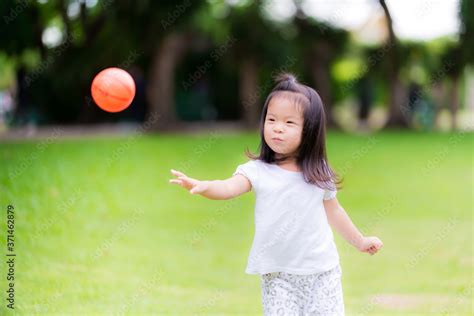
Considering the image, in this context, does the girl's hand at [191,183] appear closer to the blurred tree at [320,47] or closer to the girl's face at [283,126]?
the girl's face at [283,126]

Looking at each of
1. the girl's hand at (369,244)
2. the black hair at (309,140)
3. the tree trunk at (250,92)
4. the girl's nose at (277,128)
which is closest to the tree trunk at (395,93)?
the tree trunk at (250,92)

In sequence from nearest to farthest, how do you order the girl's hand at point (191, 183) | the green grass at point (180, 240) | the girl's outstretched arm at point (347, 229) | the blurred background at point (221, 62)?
the girl's hand at point (191, 183)
the girl's outstretched arm at point (347, 229)
the green grass at point (180, 240)
the blurred background at point (221, 62)

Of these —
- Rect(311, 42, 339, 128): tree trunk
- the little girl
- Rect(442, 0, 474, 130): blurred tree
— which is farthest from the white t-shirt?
Rect(311, 42, 339, 128): tree trunk

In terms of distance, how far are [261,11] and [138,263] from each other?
19.7 meters

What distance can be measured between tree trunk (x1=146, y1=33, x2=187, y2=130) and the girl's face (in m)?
20.7

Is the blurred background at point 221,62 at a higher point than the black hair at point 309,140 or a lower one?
higher

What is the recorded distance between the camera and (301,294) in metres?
3.26

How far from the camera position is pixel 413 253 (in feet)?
23.7

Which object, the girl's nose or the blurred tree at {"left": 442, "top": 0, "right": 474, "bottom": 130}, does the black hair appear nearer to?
the girl's nose

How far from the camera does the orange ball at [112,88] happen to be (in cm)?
422

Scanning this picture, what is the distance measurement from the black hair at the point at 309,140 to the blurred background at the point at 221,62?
15487 millimetres

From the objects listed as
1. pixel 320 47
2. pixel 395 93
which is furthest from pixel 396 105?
pixel 320 47

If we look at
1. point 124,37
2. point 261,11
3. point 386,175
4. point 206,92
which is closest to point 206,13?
point 261,11

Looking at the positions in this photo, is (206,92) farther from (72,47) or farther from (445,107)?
(445,107)
